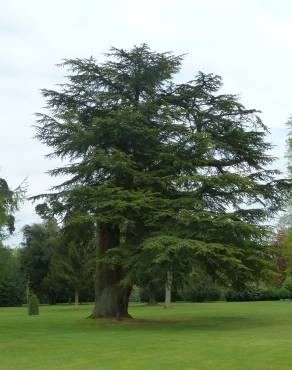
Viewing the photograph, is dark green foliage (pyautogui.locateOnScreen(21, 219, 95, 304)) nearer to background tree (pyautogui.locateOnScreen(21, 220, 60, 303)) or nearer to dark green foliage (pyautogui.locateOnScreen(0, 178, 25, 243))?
background tree (pyautogui.locateOnScreen(21, 220, 60, 303))

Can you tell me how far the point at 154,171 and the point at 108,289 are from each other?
656 cm

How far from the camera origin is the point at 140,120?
28.2 m

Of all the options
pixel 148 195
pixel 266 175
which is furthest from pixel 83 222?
pixel 266 175

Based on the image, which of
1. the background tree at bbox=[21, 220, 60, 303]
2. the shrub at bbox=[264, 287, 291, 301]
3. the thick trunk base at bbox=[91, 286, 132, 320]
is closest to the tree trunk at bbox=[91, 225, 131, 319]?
the thick trunk base at bbox=[91, 286, 132, 320]

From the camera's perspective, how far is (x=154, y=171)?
2816cm

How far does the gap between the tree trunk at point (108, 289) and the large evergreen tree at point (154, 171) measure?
52mm

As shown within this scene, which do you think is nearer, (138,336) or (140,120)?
(138,336)

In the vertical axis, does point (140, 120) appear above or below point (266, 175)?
above

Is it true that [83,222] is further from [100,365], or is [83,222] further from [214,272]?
[100,365]

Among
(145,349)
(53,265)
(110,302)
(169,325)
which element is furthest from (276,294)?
(145,349)

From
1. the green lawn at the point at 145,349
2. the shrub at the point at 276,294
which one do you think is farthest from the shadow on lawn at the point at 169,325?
the shrub at the point at 276,294

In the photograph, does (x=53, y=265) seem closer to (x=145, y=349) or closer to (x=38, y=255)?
(x=38, y=255)

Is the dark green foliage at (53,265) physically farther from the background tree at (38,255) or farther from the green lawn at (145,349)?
the green lawn at (145,349)

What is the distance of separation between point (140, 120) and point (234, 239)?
7.06 metres
